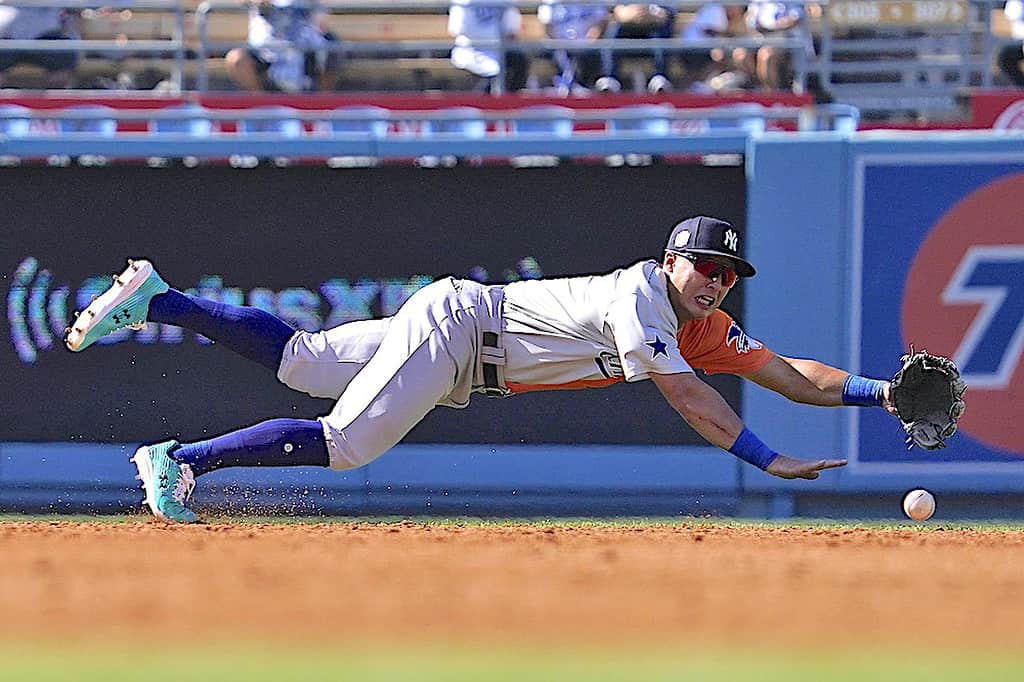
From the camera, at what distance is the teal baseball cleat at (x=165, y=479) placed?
6.46 meters

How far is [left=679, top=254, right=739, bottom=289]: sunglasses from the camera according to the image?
6.16m

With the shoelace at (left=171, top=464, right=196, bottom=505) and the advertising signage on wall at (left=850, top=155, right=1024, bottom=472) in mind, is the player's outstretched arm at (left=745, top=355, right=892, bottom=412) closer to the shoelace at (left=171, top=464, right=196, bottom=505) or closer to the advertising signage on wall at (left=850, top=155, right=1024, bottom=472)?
the advertising signage on wall at (left=850, top=155, right=1024, bottom=472)

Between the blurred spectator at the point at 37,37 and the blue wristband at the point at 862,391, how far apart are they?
6.64 metres

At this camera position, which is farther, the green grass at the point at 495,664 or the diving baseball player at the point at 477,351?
the diving baseball player at the point at 477,351

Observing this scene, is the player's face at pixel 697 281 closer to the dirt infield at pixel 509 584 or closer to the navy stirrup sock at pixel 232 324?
the dirt infield at pixel 509 584

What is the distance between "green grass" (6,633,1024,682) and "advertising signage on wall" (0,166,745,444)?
475 centimetres

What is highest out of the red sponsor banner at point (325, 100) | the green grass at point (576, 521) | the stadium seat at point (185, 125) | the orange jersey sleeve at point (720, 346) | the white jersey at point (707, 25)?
the white jersey at point (707, 25)

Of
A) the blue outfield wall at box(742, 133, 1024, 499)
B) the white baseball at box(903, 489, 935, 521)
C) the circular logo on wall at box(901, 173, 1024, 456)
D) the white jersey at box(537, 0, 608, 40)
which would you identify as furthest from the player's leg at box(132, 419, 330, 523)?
the white jersey at box(537, 0, 608, 40)

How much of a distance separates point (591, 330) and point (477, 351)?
484 mm

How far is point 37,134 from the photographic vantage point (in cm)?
893

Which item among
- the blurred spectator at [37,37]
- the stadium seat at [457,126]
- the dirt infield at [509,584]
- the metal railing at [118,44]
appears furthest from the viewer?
the blurred spectator at [37,37]

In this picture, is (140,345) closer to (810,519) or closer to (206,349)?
(206,349)

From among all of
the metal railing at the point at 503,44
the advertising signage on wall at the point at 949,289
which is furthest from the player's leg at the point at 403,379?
the metal railing at the point at 503,44

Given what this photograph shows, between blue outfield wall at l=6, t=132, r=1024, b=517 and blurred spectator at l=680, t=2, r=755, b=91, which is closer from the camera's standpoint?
blue outfield wall at l=6, t=132, r=1024, b=517
